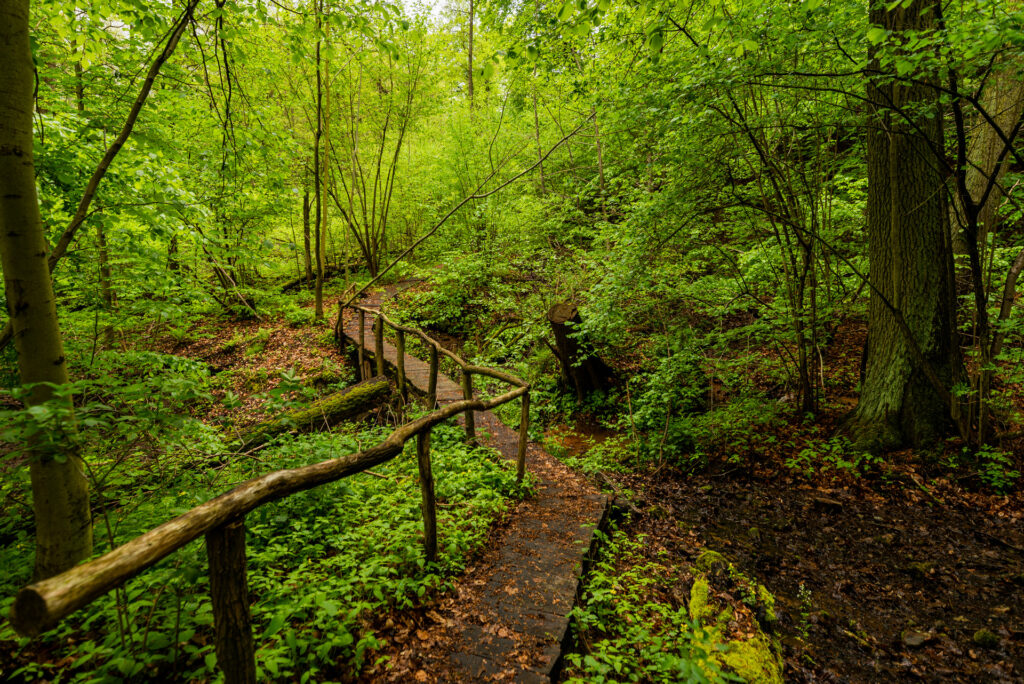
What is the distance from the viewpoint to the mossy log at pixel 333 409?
261 inches

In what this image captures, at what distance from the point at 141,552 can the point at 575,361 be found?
8.26 meters

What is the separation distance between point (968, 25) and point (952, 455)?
5.24 metres

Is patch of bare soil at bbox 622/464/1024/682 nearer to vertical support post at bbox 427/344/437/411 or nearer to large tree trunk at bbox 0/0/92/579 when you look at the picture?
vertical support post at bbox 427/344/437/411

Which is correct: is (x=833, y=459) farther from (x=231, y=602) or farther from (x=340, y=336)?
(x=340, y=336)

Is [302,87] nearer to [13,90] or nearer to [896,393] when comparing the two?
[13,90]

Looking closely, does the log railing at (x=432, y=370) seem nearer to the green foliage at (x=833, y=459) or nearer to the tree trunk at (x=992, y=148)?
the green foliage at (x=833, y=459)

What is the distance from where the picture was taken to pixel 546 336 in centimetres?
1036

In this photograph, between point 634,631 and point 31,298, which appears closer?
point 31,298

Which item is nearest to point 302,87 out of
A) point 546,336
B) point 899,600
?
point 546,336

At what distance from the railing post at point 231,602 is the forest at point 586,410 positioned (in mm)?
16

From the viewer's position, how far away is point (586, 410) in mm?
9375

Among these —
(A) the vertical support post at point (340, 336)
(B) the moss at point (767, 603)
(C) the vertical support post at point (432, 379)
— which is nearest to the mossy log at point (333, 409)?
(C) the vertical support post at point (432, 379)

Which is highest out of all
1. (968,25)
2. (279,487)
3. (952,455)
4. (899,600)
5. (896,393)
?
(968,25)

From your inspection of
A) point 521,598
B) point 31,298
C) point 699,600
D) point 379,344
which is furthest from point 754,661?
point 379,344
